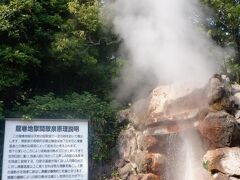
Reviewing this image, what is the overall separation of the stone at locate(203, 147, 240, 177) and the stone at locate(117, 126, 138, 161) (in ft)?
7.92

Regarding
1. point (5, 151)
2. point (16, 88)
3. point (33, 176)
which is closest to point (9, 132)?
point (5, 151)

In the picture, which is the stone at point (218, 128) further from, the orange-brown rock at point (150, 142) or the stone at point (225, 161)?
the orange-brown rock at point (150, 142)

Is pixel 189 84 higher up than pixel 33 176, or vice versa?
pixel 189 84

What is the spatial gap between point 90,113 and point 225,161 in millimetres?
3818

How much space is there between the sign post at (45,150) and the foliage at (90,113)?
62.3 inches

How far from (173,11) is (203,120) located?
4359mm

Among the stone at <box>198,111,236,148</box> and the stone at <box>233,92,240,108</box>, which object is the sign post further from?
the stone at <box>233,92,240,108</box>

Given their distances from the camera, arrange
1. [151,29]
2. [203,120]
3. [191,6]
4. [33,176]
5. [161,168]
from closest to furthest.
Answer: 1. [33,176]
2. [203,120]
3. [161,168]
4. [151,29]
5. [191,6]

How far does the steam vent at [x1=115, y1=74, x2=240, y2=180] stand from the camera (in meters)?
7.42

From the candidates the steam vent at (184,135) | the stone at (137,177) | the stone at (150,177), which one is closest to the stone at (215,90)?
the steam vent at (184,135)

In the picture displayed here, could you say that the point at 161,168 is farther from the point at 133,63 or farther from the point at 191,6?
the point at 191,6

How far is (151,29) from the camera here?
10922mm

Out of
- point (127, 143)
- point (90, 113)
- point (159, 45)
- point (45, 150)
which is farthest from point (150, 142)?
point (159, 45)

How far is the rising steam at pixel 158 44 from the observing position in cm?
1021
